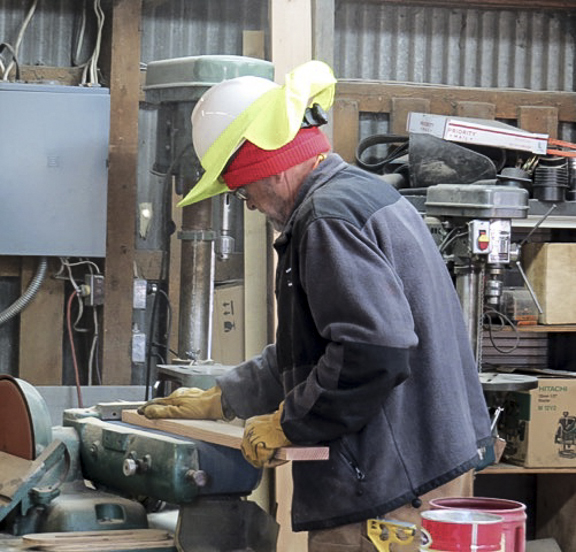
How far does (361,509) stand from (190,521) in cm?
48

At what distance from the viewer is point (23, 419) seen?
2.52 metres

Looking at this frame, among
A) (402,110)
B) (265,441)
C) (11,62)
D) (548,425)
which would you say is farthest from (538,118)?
(265,441)

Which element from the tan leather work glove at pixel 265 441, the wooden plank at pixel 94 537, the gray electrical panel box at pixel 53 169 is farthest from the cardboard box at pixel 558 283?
the tan leather work glove at pixel 265 441

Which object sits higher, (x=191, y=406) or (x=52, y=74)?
(x=52, y=74)

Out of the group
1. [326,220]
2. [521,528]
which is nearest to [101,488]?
[326,220]

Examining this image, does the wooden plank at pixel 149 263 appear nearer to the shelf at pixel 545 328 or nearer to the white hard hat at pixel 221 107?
the shelf at pixel 545 328

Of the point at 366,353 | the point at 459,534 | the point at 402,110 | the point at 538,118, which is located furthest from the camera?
the point at 538,118

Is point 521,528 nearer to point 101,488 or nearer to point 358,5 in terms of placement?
point 101,488

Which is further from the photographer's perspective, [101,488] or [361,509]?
[101,488]

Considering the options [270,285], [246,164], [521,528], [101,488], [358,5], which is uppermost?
[358,5]

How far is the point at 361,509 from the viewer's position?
1.99m

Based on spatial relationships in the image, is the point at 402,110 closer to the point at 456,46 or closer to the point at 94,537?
the point at 456,46

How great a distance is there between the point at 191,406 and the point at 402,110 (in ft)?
8.62

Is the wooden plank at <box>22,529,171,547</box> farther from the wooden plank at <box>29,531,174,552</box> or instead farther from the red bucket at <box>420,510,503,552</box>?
the red bucket at <box>420,510,503,552</box>
